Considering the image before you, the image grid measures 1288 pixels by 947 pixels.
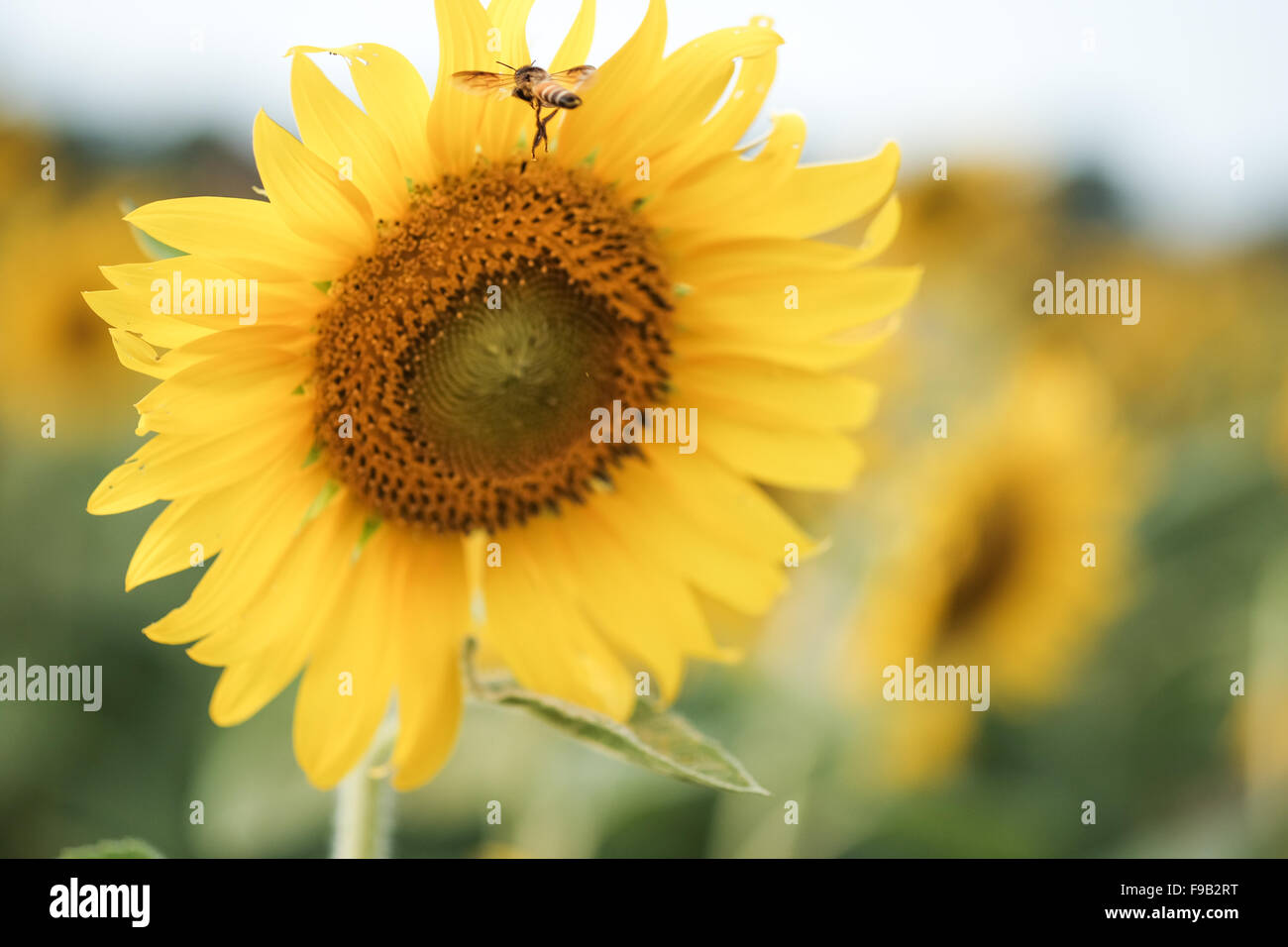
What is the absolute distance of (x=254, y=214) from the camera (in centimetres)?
94

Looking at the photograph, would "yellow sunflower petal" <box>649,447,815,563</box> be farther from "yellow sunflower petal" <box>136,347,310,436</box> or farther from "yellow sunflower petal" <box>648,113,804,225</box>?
"yellow sunflower petal" <box>136,347,310,436</box>

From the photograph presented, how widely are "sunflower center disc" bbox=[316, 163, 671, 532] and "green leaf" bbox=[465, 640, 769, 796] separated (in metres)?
0.29

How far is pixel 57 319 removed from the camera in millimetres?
3055

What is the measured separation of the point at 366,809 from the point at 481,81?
2.76 ft

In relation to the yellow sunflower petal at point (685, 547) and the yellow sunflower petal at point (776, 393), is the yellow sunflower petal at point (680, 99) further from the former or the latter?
the yellow sunflower petal at point (685, 547)

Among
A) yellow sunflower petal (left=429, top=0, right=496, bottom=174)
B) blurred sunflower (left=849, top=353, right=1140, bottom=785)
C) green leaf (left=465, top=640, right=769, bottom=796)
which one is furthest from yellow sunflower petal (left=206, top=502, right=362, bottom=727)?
blurred sunflower (left=849, top=353, right=1140, bottom=785)

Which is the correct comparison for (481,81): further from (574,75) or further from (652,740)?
(652,740)

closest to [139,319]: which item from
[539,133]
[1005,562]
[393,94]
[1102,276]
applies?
[393,94]
